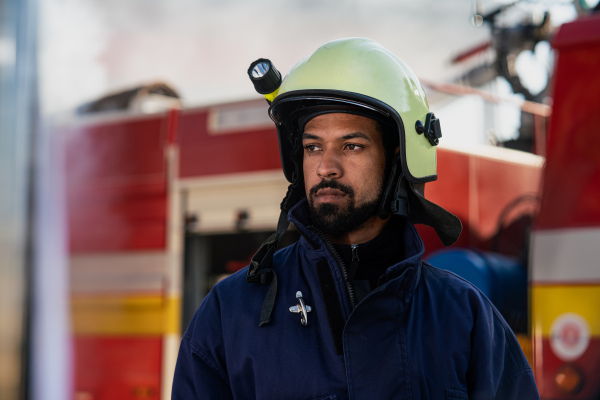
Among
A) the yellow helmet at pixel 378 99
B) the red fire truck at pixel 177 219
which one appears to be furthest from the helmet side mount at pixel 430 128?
the red fire truck at pixel 177 219

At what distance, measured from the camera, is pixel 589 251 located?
2.95m

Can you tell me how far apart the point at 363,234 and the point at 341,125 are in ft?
0.93

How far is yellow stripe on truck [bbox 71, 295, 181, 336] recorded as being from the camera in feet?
16.6

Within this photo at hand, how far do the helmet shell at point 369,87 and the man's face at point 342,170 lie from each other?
67 millimetres

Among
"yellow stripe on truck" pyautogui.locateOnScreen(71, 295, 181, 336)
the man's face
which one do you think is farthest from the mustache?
"yellow stripe on truck" pyautogui.locateOnScreen(71, 295, 181, 336)

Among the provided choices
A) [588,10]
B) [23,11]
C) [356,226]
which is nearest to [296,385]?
[356,226]

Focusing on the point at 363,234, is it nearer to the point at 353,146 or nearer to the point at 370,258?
the point at 370,258

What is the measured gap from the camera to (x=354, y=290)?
1.63m

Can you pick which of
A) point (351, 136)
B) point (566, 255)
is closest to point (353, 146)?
point (351, 136)

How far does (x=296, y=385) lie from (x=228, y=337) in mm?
190

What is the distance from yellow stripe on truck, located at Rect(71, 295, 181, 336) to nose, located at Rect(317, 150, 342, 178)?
3.50 metres

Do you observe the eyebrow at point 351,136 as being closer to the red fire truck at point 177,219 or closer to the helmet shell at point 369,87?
the helmet shell at point 369,87

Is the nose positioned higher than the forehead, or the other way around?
the forehead

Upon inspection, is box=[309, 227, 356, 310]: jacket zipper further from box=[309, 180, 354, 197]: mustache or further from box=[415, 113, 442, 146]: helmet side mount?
box=[415, 113, 442, 146]: helmet side mount
